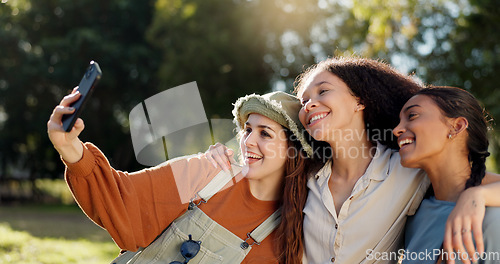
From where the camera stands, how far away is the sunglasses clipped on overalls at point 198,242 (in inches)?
127

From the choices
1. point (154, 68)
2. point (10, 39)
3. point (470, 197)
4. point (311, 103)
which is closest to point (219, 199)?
point (311, 103)

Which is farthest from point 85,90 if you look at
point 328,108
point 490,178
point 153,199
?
point 490,178

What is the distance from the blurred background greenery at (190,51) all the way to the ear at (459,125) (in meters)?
6.38

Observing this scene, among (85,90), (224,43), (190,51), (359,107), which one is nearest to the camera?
(85,90)

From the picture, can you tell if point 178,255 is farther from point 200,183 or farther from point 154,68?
point 154,68

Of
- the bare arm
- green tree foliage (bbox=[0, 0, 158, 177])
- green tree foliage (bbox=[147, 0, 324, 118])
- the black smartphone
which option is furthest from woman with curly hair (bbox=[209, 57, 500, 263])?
green tree foliage (bbox=[0, 0, 158, 177])

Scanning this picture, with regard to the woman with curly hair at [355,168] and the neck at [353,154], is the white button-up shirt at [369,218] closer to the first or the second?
the woman with curly hair at [355,168]

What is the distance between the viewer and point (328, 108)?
11.5 ft

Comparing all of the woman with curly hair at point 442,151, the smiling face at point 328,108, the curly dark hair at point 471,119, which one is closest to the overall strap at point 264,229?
the smiling face at point 328,108

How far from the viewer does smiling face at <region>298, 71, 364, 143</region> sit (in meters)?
3.50

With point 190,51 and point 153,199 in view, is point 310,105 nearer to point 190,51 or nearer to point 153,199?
point 153,199

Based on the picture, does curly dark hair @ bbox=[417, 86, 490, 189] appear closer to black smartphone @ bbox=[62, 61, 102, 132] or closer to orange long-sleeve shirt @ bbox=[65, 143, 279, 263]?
orange long-sleeve shirt @ bbox=[65, 143, 279, 263]

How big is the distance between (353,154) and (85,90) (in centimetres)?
203

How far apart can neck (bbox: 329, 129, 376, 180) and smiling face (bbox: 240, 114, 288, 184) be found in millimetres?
391
